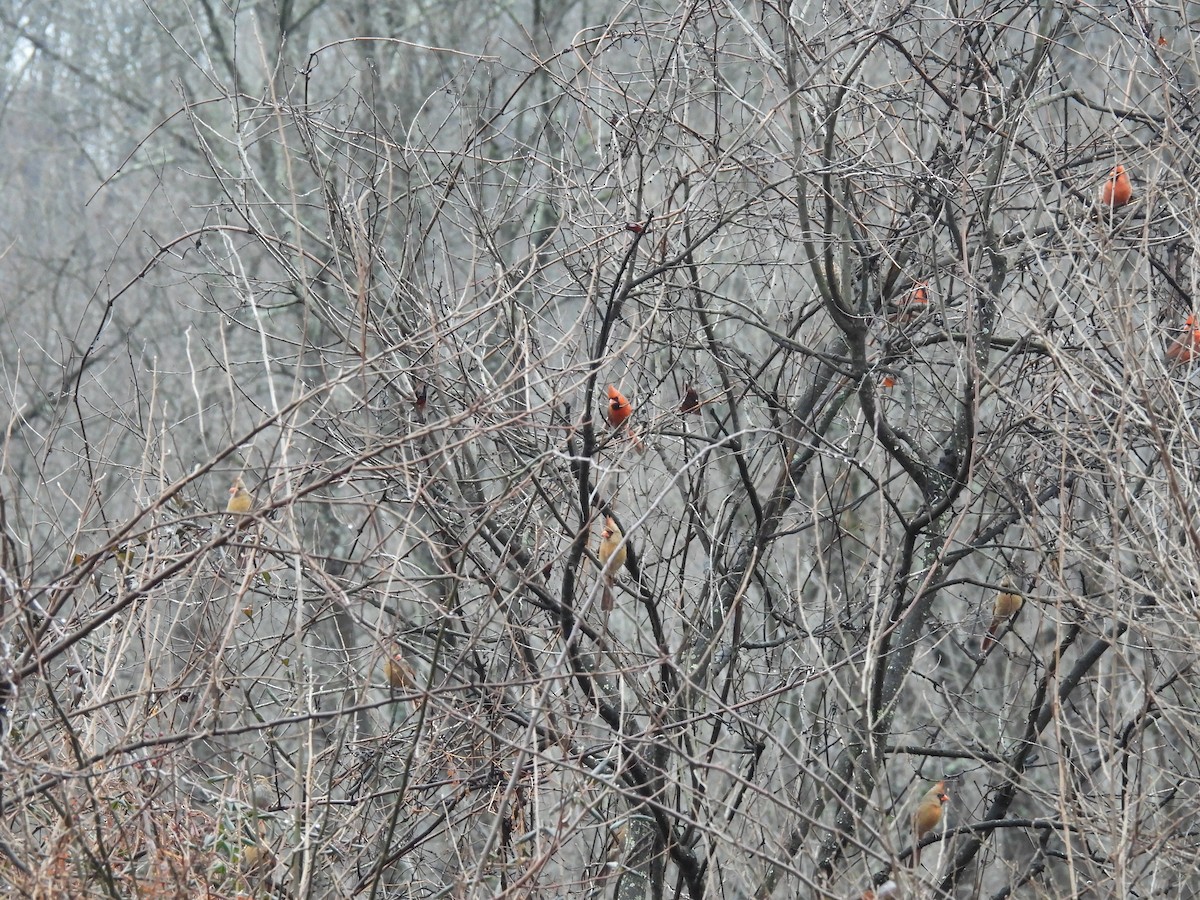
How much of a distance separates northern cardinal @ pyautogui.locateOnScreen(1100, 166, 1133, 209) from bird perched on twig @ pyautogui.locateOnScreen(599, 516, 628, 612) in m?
2.59

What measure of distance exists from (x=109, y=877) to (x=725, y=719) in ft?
9.54

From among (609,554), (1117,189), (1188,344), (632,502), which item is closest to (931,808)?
(609,554)

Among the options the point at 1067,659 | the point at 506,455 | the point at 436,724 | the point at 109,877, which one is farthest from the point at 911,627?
the point at 1067,659

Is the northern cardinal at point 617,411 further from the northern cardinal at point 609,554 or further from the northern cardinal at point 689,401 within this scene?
the northern cardinal at point 609,554

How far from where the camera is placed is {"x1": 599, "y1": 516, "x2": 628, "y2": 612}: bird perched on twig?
467 centimetres

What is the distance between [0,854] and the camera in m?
3.37

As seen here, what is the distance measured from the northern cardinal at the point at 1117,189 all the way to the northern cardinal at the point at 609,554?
8.50 feet

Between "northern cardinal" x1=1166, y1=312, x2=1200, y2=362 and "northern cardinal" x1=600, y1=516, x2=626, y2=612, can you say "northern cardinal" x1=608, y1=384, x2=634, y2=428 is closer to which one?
"northern cardinal" x1=600, y1=516, x2=626, y2=612

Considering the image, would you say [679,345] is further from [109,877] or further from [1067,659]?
[1067,659]

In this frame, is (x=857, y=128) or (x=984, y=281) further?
(x=857, y=128)

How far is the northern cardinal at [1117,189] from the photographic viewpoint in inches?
209

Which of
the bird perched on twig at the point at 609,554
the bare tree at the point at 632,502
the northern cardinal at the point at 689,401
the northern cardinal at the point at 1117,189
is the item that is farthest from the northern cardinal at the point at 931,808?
the northern cardinal at the point at 1117,189

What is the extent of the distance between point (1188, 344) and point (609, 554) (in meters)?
2.55

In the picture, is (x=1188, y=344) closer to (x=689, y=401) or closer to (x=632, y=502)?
(x=689, y=401)
